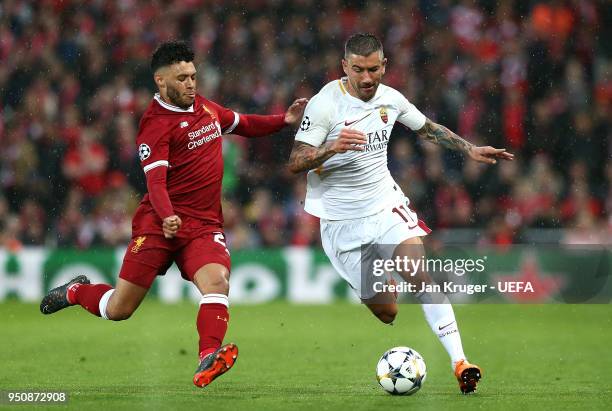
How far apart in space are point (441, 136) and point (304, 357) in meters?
2.82

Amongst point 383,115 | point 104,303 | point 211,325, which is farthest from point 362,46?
point 104,303

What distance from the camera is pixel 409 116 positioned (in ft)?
26.7

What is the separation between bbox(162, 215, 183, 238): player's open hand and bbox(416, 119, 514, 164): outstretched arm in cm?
202

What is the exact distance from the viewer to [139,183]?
1647cm

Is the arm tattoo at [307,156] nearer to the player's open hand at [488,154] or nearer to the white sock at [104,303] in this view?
the player's open hand at [488,154]

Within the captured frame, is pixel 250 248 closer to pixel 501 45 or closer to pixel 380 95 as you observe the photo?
pixel 501 45

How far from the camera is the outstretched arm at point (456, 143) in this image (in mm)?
7918

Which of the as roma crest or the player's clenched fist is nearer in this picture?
the player's clenched fist

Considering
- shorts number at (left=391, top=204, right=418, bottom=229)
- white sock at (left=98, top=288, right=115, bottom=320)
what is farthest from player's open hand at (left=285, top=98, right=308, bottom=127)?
white sock at (left=98, top=288, right=115, bottom=320)

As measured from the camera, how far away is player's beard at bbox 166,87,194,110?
7535mm

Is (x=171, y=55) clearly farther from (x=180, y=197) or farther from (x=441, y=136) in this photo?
(x=441, y=136)

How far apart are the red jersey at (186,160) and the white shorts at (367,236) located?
872mm

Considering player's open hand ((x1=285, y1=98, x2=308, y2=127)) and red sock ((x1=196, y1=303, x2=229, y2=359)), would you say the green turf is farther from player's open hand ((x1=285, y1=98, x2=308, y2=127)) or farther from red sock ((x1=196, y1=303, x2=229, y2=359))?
player's open hand ((x1=285, y1=98, x2=308, y2=127))

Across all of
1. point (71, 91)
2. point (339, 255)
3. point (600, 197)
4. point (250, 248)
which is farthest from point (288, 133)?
A: point (339, 255)
